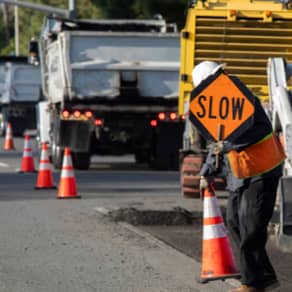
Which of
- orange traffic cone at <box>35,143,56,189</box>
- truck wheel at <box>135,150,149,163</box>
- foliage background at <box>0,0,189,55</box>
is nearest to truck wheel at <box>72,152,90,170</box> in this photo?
truck wheel at <box>135,150,149,163</box>

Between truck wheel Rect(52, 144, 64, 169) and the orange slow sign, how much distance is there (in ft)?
50.8

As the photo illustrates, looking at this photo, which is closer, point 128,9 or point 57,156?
point 57,156

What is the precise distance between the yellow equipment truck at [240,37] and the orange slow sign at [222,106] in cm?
913

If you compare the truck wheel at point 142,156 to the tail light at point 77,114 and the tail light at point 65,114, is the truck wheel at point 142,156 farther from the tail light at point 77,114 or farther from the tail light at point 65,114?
the tail light at point 65,114

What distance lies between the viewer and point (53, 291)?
9766mm

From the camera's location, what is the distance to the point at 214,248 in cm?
981

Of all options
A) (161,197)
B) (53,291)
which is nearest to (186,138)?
(161,197)

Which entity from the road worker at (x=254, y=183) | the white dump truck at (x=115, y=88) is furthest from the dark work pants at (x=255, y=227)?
the white dump truck at (x=115, y=88)

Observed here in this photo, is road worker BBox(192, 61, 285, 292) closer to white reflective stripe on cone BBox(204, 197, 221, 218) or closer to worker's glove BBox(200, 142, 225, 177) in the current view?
worker's glove BBox(200, 142, 225, 177)

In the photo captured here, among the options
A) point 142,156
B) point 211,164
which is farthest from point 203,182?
point 142,156

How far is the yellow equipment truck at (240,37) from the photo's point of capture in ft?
61.6

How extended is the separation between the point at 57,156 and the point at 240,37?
24.6 ft

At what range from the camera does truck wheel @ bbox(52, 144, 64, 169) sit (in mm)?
25047

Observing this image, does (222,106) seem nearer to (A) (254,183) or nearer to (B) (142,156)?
(A) (254,183)
